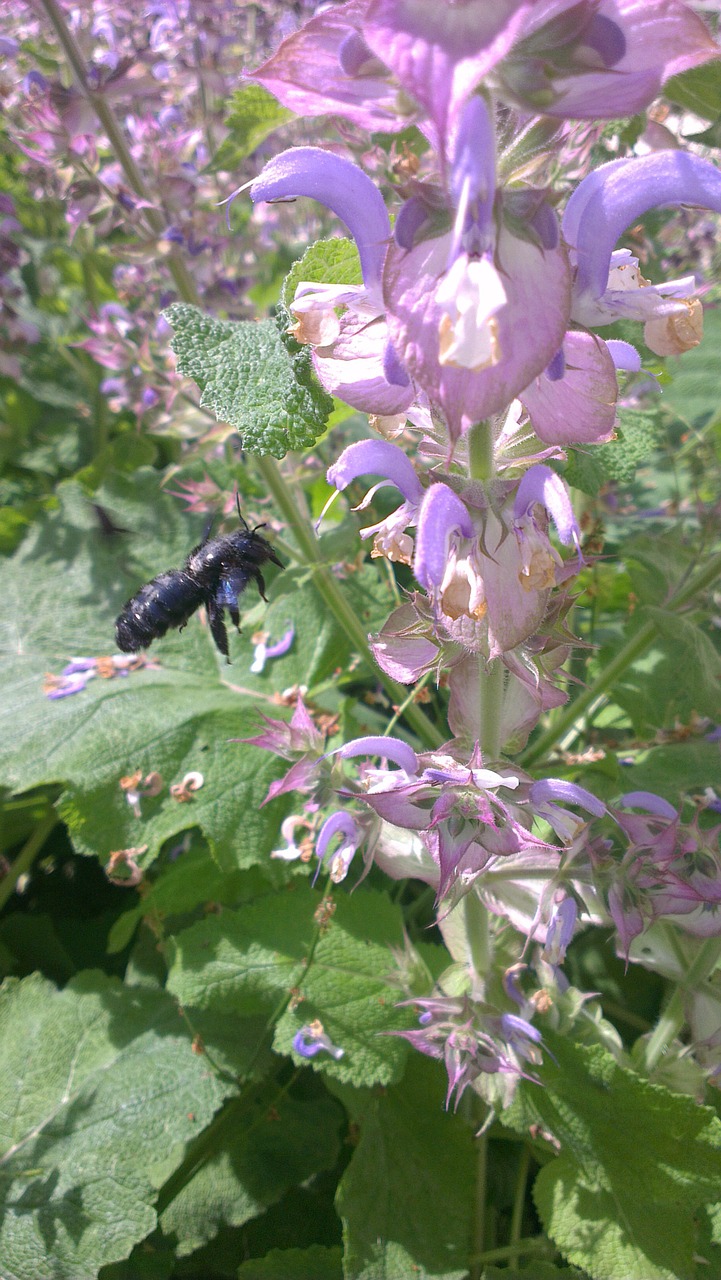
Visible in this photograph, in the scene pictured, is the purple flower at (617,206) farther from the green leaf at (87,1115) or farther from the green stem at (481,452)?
the green leaf at (87,1115)

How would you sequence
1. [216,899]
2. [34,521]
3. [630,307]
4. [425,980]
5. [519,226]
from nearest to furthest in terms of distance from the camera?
[519,226], [630,307], [425,980], [216,899], [34,521]

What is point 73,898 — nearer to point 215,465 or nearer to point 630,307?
point 215,465

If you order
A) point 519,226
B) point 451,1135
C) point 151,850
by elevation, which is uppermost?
point 519,226

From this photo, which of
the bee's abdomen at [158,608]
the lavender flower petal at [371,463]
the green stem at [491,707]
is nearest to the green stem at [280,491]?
the bee's abdomen at [158,608]

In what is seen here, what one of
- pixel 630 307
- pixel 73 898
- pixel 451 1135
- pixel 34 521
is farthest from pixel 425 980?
pixel 34 521

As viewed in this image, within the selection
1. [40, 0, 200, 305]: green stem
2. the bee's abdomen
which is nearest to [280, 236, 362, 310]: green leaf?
the bee's abdomen

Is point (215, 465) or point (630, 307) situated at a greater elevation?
point (630, 307)

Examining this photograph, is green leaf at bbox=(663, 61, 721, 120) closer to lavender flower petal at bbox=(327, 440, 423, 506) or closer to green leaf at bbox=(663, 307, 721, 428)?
lavender flower petal at bbox=(327, 440, 423, 506)
